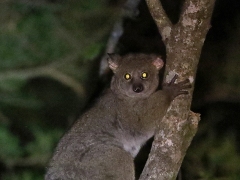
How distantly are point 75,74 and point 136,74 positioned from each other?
434cm

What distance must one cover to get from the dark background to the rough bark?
1591mm

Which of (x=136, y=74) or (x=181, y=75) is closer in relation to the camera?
(x=181, y=75)

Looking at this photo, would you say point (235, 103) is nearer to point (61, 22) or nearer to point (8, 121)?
point (61, 22)

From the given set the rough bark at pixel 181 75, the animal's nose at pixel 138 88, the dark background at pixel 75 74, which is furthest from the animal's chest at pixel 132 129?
the dark background at pixel 75 74

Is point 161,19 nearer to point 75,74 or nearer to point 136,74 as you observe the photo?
point 136,74

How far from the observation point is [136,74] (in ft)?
21.2

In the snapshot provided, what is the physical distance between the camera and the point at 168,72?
540 cm

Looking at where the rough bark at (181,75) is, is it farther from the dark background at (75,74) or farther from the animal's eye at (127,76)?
the dark background at (75,74)

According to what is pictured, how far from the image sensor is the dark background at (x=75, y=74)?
308 inches

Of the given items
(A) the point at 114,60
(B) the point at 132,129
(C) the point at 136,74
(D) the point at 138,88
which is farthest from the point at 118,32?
(B) the point at 132,129

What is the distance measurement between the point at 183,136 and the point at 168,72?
54 cm

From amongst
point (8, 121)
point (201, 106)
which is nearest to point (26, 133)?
point (8, 121)

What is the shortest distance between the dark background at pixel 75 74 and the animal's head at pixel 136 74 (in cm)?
83

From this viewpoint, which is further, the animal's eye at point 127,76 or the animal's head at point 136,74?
the animal's eye at point 127,76
